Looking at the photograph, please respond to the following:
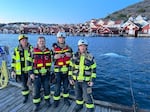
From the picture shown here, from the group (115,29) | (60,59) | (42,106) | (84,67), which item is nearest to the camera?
(84,67)

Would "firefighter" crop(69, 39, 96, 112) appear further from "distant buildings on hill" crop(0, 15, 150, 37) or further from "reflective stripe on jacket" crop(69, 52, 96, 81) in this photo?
"distant buildings on hill" crop(0, 15, 150, 37)

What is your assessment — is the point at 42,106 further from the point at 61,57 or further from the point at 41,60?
the point at 61,57

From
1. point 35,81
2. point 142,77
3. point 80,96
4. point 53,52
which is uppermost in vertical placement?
point 53,52

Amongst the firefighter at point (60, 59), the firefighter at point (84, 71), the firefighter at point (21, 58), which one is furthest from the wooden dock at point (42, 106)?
the firefighter at point (21, 58)

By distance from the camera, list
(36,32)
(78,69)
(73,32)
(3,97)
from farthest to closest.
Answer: (36,32), (73,32), (3,97), (78,69)

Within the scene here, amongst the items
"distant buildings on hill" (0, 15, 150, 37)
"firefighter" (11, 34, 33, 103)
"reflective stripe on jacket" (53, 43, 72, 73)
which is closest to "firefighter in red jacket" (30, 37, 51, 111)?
"reflective stripe on jacket" (53, 43, 72, 73)

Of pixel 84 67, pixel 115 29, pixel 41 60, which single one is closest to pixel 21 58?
pixel 41 60

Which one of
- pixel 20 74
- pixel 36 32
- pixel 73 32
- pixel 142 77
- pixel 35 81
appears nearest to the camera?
pixel 35 81

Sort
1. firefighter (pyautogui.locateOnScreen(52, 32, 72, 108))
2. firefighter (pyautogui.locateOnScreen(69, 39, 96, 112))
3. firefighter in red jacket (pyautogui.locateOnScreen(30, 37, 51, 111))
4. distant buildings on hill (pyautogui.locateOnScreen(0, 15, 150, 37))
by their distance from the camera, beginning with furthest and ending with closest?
distant buildings on hill (pyautogui.locateOnScreen(0, 15, 150, 37)), firefighter (pyautogui.locateOnScreen(52, 32, 72, 108)), firefighter in red jacket (pyautogui.locateOnScreen(30, 37, 51, 111)), firefighter (pyautogui.locateOnScreen(69, 39, 96, 112))

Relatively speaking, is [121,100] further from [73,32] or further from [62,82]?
[73,32]

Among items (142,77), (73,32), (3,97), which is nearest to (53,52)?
(3,97)

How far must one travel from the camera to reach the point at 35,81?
6.50 meters

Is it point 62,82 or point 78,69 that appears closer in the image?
point 78,69

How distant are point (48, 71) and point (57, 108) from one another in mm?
1077
